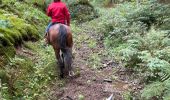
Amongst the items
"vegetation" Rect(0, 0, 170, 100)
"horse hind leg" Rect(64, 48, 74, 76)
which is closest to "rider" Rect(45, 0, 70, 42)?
"horse hind leg" Rect(64, 48, 74, 76)

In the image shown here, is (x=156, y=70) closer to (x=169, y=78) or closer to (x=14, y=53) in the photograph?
(x=169, y=78)

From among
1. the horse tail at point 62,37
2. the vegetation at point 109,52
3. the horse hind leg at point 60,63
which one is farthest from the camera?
the horse hind leg at point 60,63

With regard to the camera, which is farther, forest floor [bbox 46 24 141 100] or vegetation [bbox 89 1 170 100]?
forest floor [bbox 46 24 141 100]

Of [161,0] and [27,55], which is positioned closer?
[27,55]

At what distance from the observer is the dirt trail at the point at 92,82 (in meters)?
8.15

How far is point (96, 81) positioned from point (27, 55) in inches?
115

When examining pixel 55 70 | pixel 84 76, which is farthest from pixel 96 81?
pixel 55 70

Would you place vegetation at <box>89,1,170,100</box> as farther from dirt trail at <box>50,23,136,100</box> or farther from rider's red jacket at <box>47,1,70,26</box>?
rider's red jacket at <box>47,1,70,26</box>

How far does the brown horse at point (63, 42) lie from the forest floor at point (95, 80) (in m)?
0.36

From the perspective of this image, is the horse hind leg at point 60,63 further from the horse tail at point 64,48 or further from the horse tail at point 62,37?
the horse tail at point 62,37

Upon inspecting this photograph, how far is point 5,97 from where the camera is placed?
24.2 ft

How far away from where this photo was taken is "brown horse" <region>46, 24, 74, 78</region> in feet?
30.5

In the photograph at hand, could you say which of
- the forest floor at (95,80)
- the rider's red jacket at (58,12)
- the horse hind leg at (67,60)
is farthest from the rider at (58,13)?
the forest floor at (95,80)

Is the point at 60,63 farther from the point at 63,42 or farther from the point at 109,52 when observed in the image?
the point at 109,52
